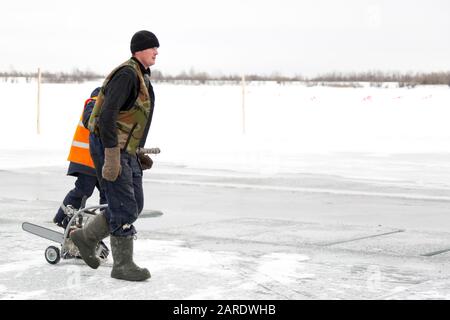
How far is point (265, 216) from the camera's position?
13.1 meters

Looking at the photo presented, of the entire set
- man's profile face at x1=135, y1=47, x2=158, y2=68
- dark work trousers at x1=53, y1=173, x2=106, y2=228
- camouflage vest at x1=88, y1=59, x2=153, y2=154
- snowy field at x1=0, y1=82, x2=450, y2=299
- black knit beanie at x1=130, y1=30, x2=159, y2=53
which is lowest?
snowy field at x1=0, y1=82, x2=450, y2=299

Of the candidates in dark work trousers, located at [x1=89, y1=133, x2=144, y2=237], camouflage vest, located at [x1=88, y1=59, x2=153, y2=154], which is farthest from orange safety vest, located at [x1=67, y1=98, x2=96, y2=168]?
camouflage vest, located at [x1=88, y1=59, x2=153, y2=154]

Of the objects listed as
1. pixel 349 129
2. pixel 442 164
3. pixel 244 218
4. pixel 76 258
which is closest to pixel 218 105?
pixel 349 129

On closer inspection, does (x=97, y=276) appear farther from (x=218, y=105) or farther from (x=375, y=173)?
(x=218, y=105)

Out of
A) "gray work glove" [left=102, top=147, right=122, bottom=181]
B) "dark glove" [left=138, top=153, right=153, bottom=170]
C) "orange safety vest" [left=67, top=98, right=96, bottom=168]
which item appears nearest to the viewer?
"gray work glove" [left=102, top=147, right=122, bottom=181]

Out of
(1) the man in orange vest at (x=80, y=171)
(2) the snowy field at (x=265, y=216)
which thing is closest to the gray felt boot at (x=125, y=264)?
(2) the snowy field at (x=265, y=216)

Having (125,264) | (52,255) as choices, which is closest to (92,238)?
(125,264)

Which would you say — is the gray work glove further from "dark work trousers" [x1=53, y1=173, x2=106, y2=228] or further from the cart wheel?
"dark work trousers" [x1=53, y1=173, x2=106, y2=228]

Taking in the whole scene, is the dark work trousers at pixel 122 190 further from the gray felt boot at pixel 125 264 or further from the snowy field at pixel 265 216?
the snowy field at pixel 265 216

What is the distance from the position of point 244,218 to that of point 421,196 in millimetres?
Result: 3699

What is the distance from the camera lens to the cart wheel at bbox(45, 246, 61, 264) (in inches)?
355

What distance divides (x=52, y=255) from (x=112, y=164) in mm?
1345

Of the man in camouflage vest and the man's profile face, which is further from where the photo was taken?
the man's profile face

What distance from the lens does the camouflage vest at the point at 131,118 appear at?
8266 mm
